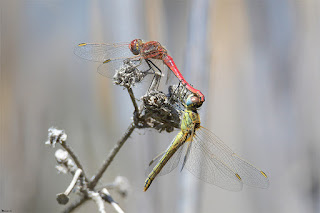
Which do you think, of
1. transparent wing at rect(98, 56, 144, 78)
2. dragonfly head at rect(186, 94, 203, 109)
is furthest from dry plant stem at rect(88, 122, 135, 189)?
dragonfly head at rect(186, 94, 203, 109)

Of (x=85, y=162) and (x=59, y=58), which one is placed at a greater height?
(x=59, y=58)

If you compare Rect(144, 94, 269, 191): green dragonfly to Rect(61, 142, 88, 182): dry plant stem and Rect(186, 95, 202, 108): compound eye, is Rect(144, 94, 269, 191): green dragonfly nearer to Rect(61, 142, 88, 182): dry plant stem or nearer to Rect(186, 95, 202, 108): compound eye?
Rect(186, 95, 202, 108): compound eye

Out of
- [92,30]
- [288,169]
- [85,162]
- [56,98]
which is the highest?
[92,30]

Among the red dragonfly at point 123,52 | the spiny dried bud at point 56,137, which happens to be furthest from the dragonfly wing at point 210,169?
the spiny dried bud at point 56,137

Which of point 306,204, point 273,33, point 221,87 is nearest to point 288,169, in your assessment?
point 306,204

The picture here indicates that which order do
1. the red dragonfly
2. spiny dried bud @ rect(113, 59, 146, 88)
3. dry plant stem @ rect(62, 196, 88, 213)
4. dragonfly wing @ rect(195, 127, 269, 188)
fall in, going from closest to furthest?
dry plant stem @ rect(62, 196, 88, 213) → spiny dried bud @ rect(113, 59, 146, 88) → the red dragonfly → dragonfly wing @ rect(195, 127, 269, 188)

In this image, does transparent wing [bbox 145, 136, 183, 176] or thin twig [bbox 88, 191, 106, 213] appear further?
transparent wing [bbox 145, 136, 183, 176]

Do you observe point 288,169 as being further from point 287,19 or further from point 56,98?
point 56,98

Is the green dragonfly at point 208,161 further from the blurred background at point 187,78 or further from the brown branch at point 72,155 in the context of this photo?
the brown branch at point 72,155
